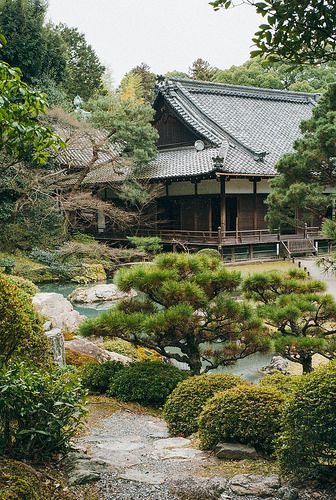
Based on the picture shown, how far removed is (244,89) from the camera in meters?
29.1

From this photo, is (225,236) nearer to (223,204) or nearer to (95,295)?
(223,204)

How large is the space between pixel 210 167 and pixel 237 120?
6.59 m

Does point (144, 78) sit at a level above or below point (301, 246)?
above

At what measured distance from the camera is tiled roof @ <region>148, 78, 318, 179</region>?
22.5 meters

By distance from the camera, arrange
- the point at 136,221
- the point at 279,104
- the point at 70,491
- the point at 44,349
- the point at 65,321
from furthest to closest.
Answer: the point at 279,104
the point at 136,221
the point at 65,321
the point at 44,349
the point at 70,491

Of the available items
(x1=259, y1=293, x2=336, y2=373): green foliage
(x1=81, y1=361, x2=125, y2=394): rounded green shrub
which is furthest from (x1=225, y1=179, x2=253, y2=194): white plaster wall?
(x1=81, y1=361, x2=125, y2=394): rounded green shrub

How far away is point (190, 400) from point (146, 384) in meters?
1.38

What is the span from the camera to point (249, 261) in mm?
22000

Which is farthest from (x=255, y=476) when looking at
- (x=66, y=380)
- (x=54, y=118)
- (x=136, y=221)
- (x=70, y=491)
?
(x=136, y=221)

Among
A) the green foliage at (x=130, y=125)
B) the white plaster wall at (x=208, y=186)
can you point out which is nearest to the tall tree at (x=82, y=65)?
the green foliage at (x=130, y=125)

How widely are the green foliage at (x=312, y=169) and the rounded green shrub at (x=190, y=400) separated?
239 cm

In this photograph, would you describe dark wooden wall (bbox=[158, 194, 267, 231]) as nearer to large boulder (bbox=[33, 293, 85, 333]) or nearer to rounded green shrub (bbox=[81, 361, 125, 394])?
large boulder (bbox=[33, 293, 85, 333])

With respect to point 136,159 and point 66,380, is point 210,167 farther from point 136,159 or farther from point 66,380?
point 66,380

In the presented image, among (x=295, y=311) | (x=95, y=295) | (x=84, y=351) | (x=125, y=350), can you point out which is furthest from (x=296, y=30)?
(x=95, y=295)
